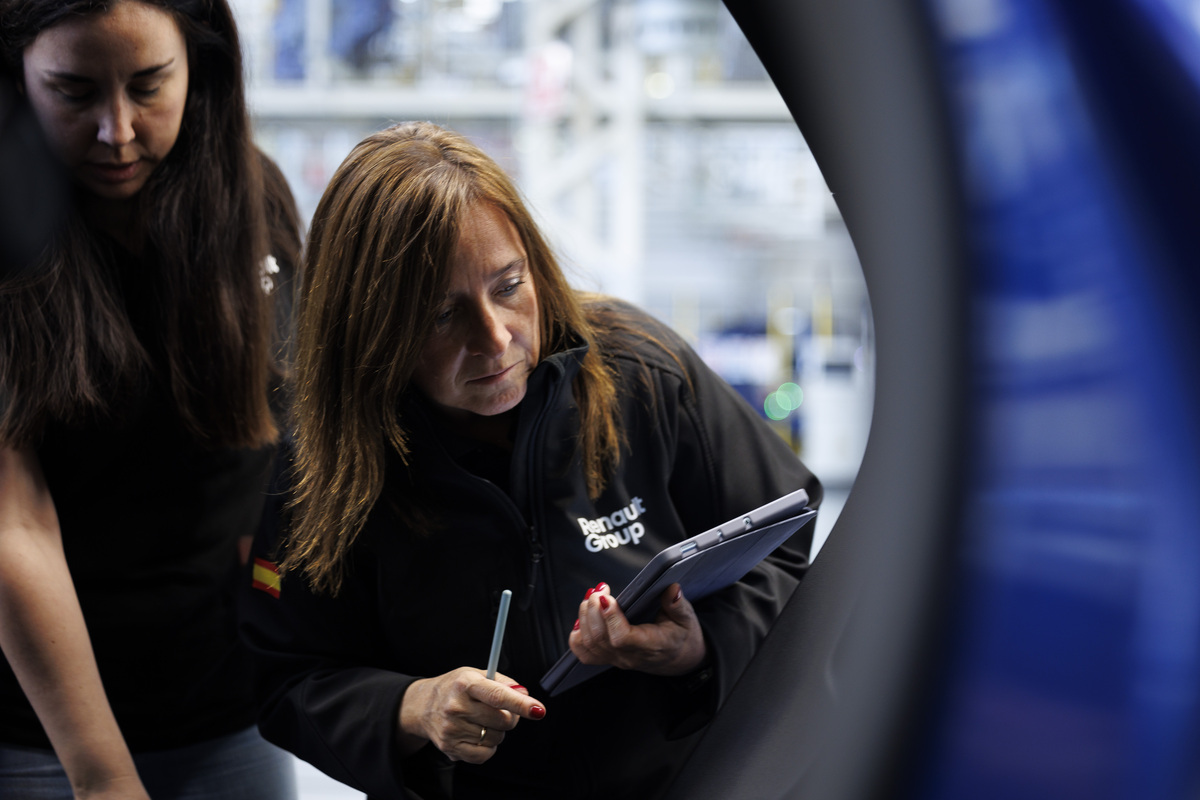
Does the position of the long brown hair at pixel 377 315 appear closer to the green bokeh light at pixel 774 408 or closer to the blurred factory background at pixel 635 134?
the blurred factory background at pixel 635 134

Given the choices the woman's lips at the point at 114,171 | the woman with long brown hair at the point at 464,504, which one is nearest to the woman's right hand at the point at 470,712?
the woman with long brown hair at the point at 464,504

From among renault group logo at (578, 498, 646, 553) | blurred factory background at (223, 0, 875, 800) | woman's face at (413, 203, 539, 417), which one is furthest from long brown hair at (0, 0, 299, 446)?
blurred factory background at (223, 0, 875, 800)

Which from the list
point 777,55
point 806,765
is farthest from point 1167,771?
point 777,55

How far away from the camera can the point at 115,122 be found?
1043 mm

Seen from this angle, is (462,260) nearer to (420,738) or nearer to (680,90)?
(420,738)

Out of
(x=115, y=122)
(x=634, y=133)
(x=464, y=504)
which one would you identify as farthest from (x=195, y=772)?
(x=634, y=133)

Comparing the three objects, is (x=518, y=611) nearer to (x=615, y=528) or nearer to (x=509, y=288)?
(x=615, y=528)

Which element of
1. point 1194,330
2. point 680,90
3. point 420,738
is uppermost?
point 680,90

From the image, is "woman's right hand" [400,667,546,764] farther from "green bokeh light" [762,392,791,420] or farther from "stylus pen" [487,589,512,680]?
"green bokeh light" [762,392,791,420]

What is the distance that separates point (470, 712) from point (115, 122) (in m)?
0.70

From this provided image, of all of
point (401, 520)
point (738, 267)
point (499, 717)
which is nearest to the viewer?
point (499, 717)

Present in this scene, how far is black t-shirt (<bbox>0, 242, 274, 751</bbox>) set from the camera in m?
1.12

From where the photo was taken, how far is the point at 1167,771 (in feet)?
1.30

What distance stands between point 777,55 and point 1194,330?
9.9 inches
